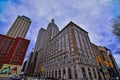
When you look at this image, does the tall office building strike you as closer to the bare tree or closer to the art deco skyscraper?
the art deco skyscraper

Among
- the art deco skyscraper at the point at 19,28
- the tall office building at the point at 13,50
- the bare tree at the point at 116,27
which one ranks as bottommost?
the bare tree at the point at 116,27

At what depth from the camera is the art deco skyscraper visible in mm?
103262

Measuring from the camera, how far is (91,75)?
123ft

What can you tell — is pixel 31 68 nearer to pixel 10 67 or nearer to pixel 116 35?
pixel 10 67

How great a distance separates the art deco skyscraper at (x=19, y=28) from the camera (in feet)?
339

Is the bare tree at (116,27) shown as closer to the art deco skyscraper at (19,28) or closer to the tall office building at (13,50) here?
the tall office building at (13,50)

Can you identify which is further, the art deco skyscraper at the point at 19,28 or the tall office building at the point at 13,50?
the art deco skyscraper at the point at 19,28

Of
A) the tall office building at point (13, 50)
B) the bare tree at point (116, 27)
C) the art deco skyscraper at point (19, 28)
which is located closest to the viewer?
the bare tree at point (116, 27)

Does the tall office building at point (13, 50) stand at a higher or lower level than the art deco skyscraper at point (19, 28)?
lower

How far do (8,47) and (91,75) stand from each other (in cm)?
7742

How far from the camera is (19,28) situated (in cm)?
11088

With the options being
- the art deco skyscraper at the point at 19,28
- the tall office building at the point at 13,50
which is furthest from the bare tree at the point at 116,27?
the art deco skyscraper at the point at 19,28

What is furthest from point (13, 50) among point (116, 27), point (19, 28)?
point (116, 27)

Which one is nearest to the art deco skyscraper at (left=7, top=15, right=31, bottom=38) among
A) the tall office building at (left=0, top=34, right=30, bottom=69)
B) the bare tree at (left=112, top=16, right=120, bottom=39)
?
the tall office building at (left=0, top=34, right=30, bottom=69)
